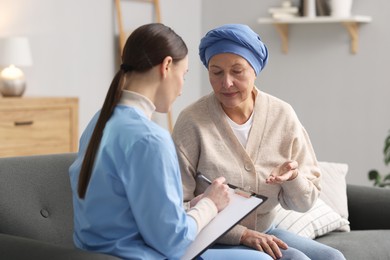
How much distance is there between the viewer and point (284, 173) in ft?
8.36

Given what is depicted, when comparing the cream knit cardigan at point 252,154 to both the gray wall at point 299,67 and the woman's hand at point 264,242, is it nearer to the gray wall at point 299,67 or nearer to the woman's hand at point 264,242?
the woman's hand at point 264,242

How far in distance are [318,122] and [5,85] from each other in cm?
231

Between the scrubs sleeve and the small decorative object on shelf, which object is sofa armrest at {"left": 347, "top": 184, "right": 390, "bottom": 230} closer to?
the scrubs sleeve

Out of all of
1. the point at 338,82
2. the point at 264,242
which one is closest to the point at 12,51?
the point at 338,82

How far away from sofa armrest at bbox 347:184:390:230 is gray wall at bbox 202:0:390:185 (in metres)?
2.18

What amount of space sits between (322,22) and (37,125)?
221 cm

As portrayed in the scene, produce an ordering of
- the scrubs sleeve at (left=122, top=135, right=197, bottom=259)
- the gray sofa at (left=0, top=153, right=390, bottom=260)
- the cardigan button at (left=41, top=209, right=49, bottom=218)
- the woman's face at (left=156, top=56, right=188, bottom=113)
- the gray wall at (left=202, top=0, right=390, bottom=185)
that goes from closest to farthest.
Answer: the scrubs sleeve at (left=122, top=135, right=197, bottom=259)
the woman's face at (left=156, top=56, right=188, bottom=113)
the gray sofa at (left=0, top=153, right=390, bottom=260)
the cardigan button at (left=41, top=209, right=49, bottom=218)
the gray wall at (left=202, top=0, right=390, bottom=185)

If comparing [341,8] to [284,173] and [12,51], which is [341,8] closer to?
[12,51]

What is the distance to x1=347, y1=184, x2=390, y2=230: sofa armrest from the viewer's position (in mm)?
3324

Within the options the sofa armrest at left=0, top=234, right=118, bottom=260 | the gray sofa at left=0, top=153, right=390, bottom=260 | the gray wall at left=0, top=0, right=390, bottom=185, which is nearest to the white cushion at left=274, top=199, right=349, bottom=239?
the gray sofa at left=0, top=153, right=390, bottom=260

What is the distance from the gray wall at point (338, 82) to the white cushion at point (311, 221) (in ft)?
7.76

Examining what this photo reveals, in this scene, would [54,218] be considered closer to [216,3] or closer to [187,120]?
[187,120]

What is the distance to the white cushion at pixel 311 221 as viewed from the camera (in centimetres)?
313

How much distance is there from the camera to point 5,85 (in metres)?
4.86
